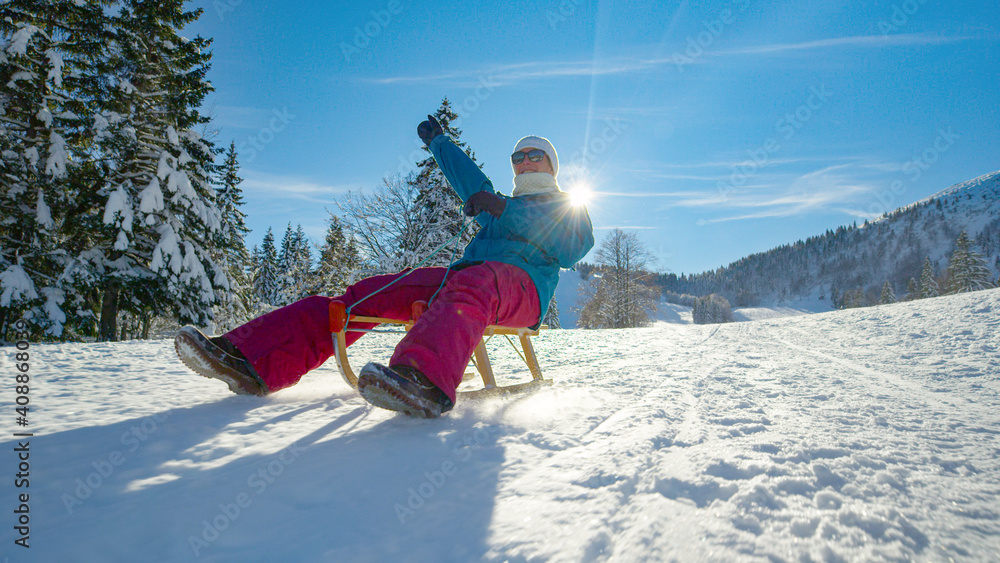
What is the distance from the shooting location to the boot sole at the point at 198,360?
173 centimetres

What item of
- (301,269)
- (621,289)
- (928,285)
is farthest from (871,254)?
(301,269)

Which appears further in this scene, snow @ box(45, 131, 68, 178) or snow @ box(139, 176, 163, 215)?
snow @ box(139, 176, 163, 215)

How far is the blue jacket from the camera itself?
7.58 ft

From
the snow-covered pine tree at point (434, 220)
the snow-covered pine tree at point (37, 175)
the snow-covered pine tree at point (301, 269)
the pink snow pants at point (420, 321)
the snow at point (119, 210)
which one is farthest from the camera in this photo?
the snow-covered pine tree at point (301, 269)

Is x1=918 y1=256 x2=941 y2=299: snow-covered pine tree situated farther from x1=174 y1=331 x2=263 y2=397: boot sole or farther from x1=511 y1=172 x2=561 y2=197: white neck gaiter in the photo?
x1=174 y1=331 x2=263 y2=397: boot sole

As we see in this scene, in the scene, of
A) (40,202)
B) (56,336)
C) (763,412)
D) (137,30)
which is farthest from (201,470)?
(137,30)

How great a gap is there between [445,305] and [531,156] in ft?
5.13

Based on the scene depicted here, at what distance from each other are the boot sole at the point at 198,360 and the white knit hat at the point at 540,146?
2068 millimetres

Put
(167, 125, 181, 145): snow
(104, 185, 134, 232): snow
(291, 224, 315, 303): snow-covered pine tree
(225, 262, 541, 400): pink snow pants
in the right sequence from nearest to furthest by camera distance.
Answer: (225, 262, 541, 400): pink snow pants → (104, 185, 134, 232): snow → (167, 125, 181, 145): snow → (291, 224, 315, 303): snow-covered pine tree

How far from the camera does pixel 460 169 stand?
2752 mm

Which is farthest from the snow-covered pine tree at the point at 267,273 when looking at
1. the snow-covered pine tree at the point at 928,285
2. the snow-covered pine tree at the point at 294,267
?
the snow-covered pine tree at the point at 928,285

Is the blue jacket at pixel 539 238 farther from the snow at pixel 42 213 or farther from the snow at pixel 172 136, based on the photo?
the snow at pixel 172 136

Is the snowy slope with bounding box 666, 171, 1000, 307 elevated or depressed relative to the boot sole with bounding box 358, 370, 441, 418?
elevated

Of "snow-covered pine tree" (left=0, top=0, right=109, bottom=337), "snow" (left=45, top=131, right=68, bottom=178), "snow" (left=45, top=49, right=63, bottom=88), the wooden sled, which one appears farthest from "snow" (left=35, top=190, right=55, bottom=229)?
the wooden sled
